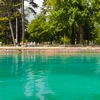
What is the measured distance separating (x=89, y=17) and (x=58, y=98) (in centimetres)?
3652

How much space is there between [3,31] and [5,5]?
1050cm

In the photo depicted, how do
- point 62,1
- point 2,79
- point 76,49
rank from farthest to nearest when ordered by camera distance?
point 62,1 → point 76,49 → point 2,79

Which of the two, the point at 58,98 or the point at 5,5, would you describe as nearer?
the point at 58,98

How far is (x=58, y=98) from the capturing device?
35.0ft

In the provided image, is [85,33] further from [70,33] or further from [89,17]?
[89,17]

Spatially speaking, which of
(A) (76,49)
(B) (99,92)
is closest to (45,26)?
(A) (76,49)

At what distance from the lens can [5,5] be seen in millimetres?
48344

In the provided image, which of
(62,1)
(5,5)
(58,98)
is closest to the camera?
(58,98)

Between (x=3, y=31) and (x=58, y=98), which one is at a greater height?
(x=3, y=31)

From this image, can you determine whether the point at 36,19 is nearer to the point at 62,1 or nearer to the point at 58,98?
the point at 62,1

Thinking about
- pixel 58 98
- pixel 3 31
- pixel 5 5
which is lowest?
pixel 58 98

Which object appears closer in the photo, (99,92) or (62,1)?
(99,92)

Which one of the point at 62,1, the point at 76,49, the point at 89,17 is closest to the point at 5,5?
the point at 62,1

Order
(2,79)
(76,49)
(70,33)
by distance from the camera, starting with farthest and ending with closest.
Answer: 1. (70,33)
2. (76,49)
3. (2,79)
